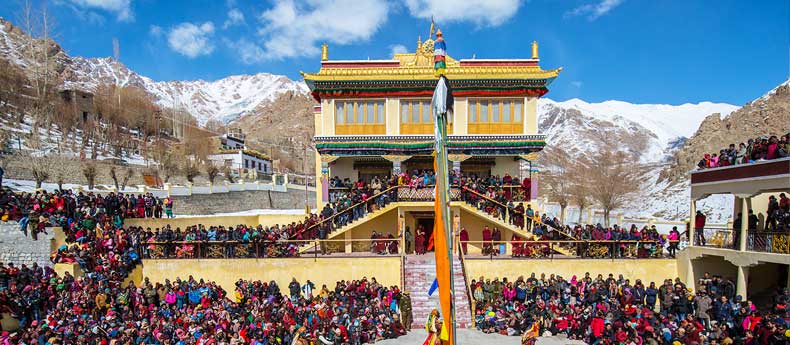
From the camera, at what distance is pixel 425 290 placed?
16.6 m

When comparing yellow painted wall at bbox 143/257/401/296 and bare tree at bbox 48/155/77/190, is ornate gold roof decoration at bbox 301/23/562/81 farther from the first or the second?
bare tree at bbox 48/155/77/190

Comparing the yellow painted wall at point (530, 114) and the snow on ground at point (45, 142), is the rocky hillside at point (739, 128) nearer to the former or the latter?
the yellow painted wall at point (530, 114)

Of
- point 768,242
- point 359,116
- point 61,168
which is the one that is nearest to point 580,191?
point 359,116

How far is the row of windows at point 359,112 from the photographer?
23797 mm

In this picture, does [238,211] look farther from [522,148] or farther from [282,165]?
[282,165]

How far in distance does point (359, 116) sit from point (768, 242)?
55.4 ft

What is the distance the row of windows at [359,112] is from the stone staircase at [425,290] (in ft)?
26.0

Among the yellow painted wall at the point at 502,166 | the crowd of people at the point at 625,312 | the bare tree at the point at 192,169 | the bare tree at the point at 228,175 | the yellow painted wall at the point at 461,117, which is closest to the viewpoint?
the crowd of people at the point at 625,312

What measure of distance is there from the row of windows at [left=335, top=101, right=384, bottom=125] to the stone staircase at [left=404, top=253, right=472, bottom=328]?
7928mm

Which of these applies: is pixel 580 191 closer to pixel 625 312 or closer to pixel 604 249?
pixel 604 249

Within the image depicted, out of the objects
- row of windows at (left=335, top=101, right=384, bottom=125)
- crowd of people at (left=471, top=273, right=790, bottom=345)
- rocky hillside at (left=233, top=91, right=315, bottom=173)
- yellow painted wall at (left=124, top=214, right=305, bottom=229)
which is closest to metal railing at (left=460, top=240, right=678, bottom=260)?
crowd of people at (left=471, top=273, right=790, bottom=345)

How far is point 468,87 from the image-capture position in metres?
23.4

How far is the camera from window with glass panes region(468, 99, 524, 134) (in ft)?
77.2

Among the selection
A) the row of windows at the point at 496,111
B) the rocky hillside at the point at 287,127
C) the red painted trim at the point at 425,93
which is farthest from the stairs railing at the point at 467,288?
the rocky hillside at the point at 287,127
